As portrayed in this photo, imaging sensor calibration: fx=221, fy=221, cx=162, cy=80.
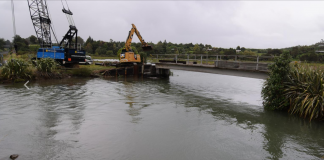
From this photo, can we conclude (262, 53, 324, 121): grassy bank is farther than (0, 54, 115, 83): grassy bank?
No

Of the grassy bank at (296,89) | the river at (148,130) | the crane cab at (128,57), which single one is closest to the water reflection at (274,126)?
the river at (148,130)

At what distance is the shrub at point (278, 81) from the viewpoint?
454 inches

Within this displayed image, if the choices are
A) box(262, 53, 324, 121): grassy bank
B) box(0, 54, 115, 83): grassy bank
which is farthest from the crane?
box(262, 53, 324, 121): grassy bank

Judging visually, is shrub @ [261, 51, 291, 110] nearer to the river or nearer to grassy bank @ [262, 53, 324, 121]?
grassy bank @ [262, 53, 324, 121]

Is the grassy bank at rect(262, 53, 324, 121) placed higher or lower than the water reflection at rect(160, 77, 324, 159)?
higher

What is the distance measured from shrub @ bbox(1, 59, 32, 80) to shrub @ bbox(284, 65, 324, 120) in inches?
840

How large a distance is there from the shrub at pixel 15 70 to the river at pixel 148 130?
685cm

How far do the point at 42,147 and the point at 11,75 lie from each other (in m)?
16.2

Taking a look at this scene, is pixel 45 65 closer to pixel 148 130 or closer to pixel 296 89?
pixel 148 130

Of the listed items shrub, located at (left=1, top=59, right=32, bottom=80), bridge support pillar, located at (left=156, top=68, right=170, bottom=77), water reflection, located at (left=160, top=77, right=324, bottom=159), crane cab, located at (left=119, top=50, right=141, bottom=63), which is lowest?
water reflection, located at (left=160, top=77, right=324, bottom=159)

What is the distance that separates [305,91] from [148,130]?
25.0 ft

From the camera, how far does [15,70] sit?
2006cm

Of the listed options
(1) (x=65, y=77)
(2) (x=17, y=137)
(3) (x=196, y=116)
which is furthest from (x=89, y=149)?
(1) (x=65, y=77)

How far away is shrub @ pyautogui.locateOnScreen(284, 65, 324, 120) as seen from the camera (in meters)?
10.1
